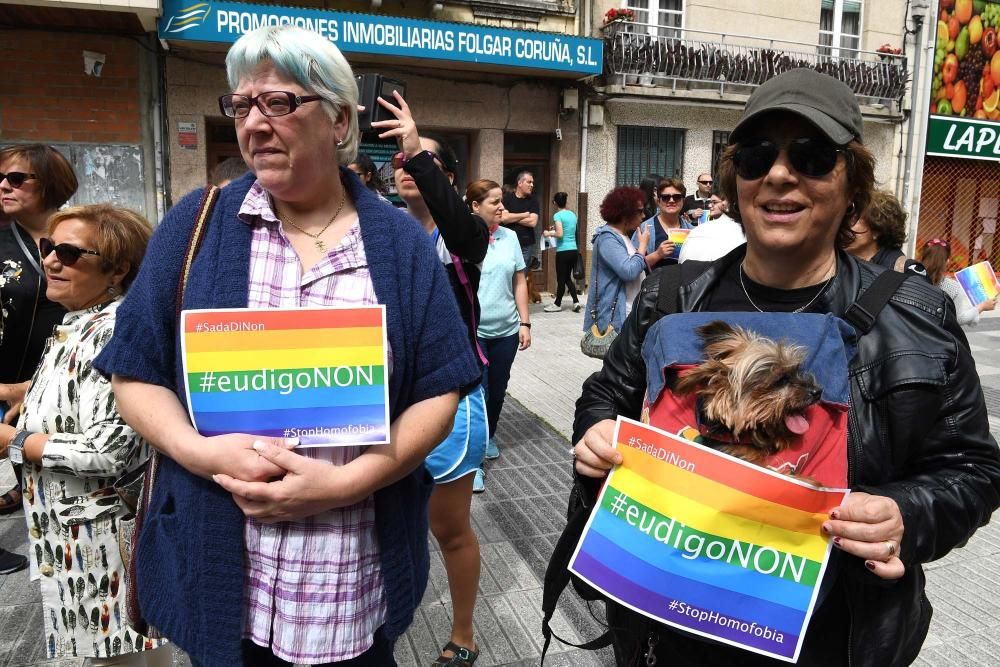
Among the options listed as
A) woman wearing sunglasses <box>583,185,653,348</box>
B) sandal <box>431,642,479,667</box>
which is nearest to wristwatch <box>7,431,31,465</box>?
sandal <box>431,642,479,667</box>

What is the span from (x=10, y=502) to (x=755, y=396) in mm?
4547

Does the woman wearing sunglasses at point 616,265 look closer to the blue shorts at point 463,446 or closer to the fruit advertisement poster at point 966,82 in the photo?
the blue shorts at point 463,446

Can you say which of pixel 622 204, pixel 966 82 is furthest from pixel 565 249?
pixel 966 82

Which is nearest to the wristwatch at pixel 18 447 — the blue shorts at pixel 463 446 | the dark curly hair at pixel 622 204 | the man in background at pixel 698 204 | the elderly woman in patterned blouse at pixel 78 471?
the elderly woman in patterned blouse at pixel 78 471

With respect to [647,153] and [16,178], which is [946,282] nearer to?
[16,178]

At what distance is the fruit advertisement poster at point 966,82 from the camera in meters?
16.5

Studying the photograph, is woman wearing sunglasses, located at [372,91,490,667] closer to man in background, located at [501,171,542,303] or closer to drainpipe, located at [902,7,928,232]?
man in background, located at [501,171,542,303]

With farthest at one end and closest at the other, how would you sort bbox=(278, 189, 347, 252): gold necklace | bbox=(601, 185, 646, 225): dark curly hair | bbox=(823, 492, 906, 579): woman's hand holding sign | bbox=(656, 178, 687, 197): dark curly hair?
bbox=(656, 178, 687, 197): dark curly hair, bbox=(601, 185, 646, 225): dark curly hair, bbox=(278, 189, 347, 252): gold necklace, bbox=(823, 492, 906, 579): woman's hand holding sign

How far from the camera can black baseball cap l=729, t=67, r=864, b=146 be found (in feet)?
4.89

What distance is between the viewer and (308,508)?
4.90 ft

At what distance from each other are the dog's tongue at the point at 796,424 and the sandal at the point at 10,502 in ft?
14.9

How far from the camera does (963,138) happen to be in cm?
1688

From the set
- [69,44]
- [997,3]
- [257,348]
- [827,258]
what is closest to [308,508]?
[257,348]

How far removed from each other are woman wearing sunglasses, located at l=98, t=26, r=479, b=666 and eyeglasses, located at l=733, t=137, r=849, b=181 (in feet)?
2.53
